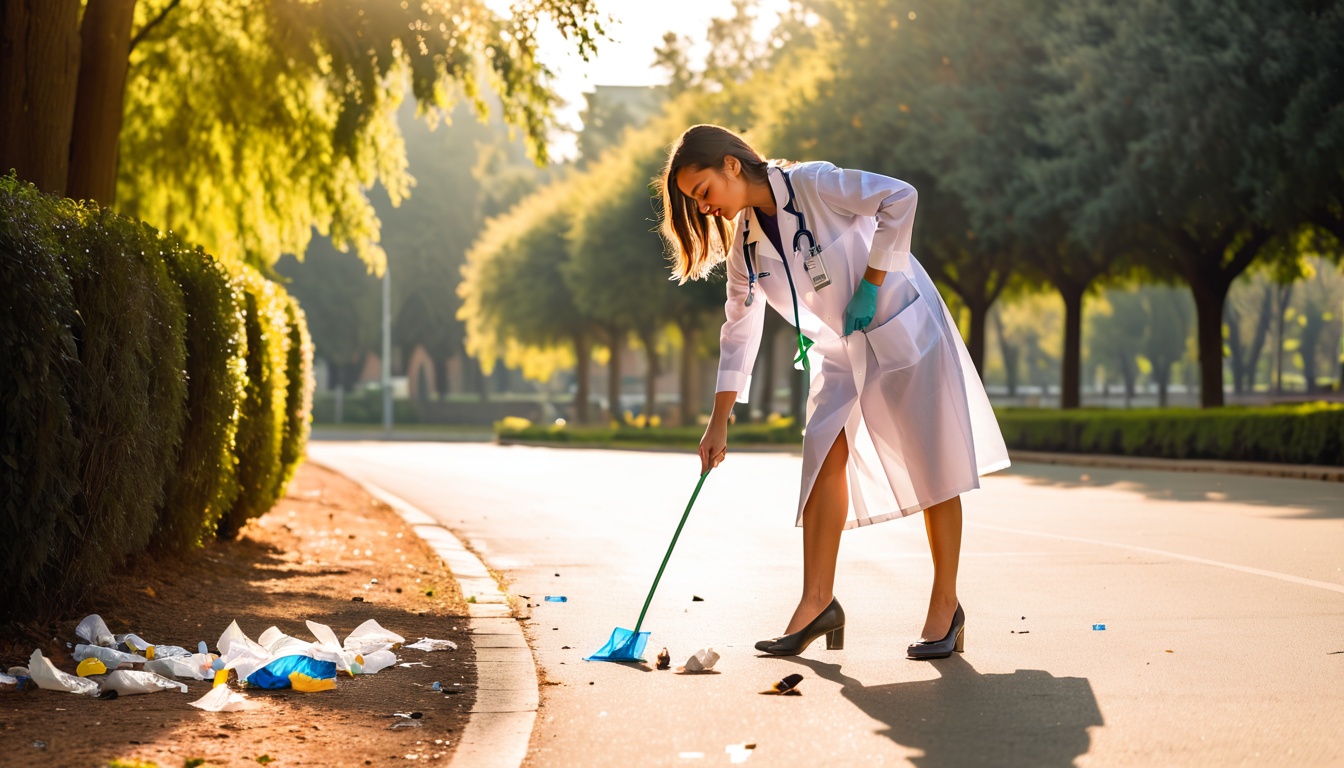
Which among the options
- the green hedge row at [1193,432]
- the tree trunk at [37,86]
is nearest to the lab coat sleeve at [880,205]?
the tree trunk at [37,86]

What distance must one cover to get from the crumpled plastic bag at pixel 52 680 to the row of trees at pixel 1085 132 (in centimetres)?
1357

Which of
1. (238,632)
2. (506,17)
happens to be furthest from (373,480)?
(238,632)

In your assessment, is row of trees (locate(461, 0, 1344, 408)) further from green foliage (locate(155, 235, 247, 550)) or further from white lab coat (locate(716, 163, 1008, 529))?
white lab coat (locate(716, 163, 1008, 529))

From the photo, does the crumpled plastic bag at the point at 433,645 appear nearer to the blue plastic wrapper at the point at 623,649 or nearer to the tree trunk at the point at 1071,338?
the blue plastic wrapper at the point at 623,649

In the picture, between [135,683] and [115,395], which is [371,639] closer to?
[135,683]

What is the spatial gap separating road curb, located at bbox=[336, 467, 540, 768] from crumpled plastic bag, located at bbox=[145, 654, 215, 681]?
37.0 inches

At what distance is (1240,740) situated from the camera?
15.3ft

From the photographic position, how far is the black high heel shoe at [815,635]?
6289 millimetres

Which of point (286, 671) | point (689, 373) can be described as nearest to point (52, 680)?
point (286, 671)

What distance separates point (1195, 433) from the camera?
2291 centimetres

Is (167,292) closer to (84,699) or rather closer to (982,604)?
(84,699)

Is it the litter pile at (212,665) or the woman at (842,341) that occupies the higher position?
the woman at (842,341)

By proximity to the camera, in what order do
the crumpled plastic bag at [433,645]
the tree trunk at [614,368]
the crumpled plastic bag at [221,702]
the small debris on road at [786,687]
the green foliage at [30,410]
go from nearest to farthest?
1. the crumpled plastic bag at [221,702]
2. the small debris on road at [786,687]
3. the green foliage at [30,410]
4. the crumpled plastic bag at [433,645]
5. the tree trunk at [614,368]

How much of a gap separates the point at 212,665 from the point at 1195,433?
19069 mm
